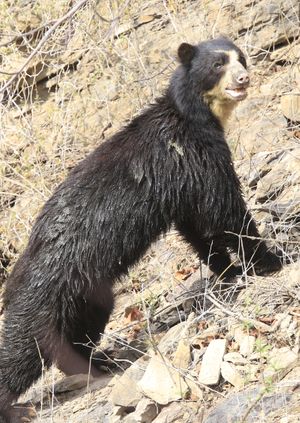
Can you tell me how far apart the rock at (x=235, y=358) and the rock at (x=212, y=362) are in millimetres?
41

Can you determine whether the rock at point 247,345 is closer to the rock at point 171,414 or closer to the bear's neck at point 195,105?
the rock at point 171,414

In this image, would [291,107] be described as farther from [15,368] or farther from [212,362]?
[15,368]

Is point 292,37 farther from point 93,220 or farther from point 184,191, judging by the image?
point 93,220

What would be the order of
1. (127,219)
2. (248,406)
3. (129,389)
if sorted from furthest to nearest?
(127,219)
(129,389)
(248,406)

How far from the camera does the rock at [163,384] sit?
6074 mm

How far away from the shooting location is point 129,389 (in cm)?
642

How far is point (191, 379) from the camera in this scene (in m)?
6.09

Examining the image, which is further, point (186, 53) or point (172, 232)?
point (172, 232)

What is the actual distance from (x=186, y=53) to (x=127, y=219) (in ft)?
5.50

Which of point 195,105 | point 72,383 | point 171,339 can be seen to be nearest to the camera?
point 171,339

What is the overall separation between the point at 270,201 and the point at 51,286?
229cm

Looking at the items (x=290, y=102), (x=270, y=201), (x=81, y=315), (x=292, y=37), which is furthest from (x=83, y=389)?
(x=292, y=37)

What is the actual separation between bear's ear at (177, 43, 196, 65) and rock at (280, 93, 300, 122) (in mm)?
1740

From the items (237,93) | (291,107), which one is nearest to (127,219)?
(237,93)
